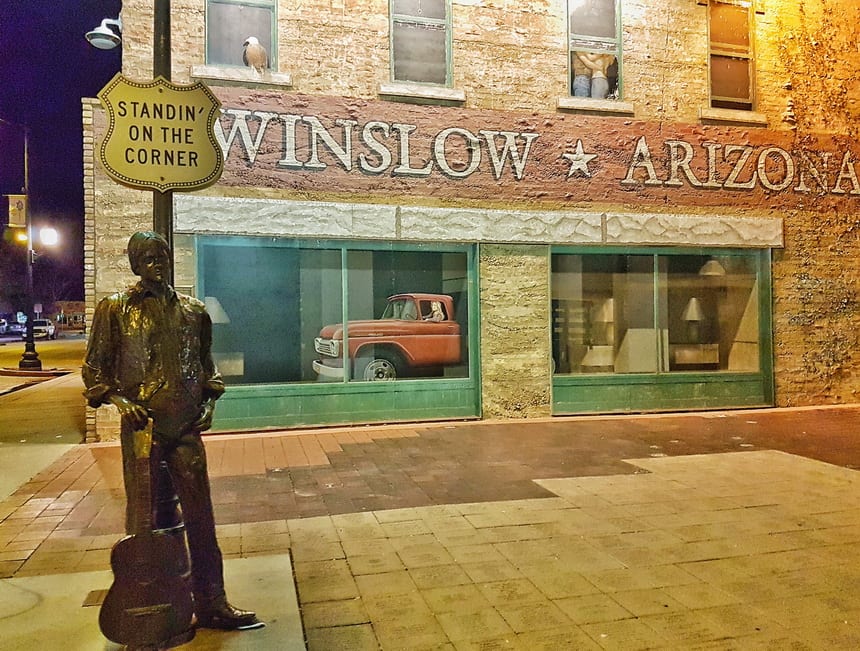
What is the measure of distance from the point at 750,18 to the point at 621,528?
31.5 ft

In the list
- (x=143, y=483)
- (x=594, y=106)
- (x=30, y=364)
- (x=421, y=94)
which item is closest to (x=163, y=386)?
(x=143, y=483)

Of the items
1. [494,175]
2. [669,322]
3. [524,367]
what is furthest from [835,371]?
[494,175]

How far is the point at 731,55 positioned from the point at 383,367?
757 centimetres

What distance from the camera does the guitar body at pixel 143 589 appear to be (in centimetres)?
315

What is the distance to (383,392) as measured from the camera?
1000cm

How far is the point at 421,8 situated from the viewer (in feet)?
33.0

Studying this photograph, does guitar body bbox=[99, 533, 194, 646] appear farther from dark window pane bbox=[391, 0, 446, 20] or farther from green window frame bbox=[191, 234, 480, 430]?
dark window pane bbox=[391, 0, 446, 20]

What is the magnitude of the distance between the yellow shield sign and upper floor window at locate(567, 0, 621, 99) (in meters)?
7.62

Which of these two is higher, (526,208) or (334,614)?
(526,208)

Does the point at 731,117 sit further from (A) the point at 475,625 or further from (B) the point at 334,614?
(B) the point at 334,614

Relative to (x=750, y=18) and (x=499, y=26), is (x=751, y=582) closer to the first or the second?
(x=499, y=26)

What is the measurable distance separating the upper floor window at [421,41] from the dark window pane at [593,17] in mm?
2008

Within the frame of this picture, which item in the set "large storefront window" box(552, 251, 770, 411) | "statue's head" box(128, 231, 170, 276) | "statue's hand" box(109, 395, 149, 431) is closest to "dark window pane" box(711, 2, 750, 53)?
"large storefront window" box(552, 251, 770, 411)

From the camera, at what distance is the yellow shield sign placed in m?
4.11
